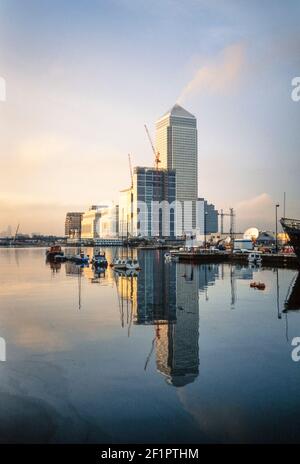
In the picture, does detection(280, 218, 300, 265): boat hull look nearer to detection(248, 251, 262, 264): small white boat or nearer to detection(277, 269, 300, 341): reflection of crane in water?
detection(277, 269, 300, 341): reflection of crane in water

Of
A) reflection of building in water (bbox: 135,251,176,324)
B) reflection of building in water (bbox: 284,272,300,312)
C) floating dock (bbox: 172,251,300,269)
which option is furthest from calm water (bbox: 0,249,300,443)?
floating dock (bbox: 172,251,300,269)

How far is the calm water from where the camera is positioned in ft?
49.9

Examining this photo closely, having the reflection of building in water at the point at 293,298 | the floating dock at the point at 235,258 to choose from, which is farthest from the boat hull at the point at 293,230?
the reflection of building in water at the point at 293,298

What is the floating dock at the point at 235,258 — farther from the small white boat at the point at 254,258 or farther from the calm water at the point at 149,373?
the calm water at the point at 149,373

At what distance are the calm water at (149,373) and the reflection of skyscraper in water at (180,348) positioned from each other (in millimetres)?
70

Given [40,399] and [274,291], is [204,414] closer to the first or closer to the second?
[40,399]

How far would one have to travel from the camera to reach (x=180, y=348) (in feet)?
85.5

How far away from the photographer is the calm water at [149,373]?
49.9 ft

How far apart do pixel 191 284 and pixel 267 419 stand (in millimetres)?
46685

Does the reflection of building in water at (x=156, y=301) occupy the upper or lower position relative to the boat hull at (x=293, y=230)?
lower

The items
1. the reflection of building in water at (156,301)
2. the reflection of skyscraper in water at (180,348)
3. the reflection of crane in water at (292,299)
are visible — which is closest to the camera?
the reflection of skyscraper in water at (180,348)

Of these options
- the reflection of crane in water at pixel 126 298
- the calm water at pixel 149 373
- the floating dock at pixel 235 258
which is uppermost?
the floating dock at pixel 235 258

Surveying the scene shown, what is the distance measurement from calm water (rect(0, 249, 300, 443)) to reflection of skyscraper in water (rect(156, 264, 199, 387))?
0.07 metres
